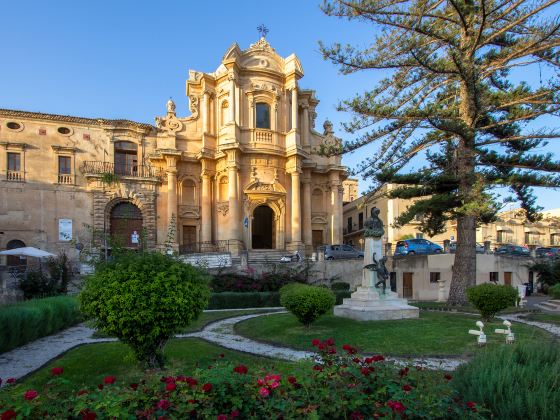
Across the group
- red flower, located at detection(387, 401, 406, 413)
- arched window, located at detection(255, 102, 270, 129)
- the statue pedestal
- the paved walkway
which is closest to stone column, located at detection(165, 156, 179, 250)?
arched window, located at detection(255, 102, 270, 129)

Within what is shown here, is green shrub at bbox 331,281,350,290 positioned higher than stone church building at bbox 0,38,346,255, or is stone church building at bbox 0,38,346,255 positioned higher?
stone church building at bbox 0,38,346,255

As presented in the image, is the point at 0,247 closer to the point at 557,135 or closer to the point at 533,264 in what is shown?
the point at 557,135

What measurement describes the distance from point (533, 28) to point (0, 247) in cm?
3142

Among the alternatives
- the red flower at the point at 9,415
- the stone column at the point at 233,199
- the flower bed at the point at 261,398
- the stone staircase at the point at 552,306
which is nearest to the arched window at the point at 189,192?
the stone column at the point at 233,199

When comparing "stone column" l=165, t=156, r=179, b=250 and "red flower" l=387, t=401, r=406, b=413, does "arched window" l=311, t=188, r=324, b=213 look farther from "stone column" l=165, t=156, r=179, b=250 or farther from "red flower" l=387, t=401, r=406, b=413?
"red flower" l=387, t=401, r=406, b=413

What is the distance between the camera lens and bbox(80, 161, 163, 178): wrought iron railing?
29812 mm

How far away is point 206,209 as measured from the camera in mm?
31000

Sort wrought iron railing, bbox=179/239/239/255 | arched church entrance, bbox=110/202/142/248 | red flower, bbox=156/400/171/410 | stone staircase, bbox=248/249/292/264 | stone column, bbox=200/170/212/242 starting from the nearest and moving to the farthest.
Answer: red flower, bbox=156/400/171/410 < stone staircase, bbox=248/249/292/264 < wrought iron railing, bbox=179/239/239/255 < arched church entrance, bbox=110/202/142/248 < stone column, bbox=200/170/212/242

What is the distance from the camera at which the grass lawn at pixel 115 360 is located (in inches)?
261

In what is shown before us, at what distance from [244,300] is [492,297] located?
11187 mm

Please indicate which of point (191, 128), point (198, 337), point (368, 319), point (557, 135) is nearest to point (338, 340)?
point (368, 319)

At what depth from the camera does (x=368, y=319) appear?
12125 millimetres

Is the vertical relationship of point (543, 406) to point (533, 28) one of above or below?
below

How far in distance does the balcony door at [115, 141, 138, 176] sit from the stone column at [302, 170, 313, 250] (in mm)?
13165
